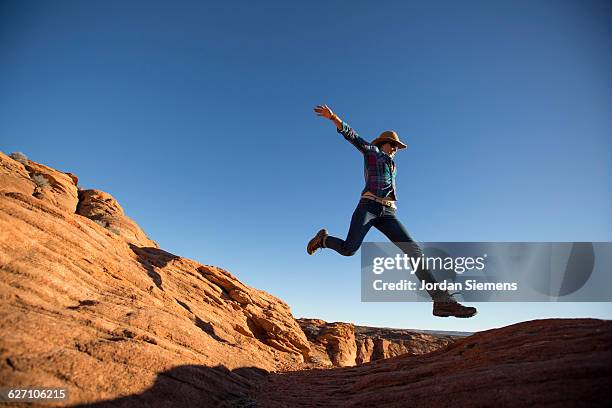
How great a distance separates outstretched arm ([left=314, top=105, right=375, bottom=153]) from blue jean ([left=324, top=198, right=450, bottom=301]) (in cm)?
119

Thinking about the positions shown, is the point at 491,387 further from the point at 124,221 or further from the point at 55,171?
the point at 55,171

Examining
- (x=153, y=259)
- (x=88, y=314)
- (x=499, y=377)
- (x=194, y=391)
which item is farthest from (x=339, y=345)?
(x=499, y=377)

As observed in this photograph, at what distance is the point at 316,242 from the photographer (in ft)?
25.5

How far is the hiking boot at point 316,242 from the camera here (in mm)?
7707

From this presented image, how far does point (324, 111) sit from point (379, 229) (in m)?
2.77

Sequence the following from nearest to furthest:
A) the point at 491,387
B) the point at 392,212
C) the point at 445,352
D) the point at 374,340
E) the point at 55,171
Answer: the point at 491,387, the point at 445,352, the point at 392,212, the point at 55,171, the point at 374,340

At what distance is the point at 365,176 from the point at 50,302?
5.76 m

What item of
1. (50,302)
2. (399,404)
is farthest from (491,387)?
(50,302)

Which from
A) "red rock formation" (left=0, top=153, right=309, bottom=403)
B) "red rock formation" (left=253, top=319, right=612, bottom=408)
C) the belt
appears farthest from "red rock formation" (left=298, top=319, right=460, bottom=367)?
the belt

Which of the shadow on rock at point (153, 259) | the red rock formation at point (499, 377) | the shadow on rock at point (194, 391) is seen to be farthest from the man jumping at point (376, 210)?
the shadow on rock at point (153, 259)

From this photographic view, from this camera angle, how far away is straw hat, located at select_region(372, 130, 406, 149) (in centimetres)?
764

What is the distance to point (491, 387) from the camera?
138 inches

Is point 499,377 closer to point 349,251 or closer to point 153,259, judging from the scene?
point 349,251

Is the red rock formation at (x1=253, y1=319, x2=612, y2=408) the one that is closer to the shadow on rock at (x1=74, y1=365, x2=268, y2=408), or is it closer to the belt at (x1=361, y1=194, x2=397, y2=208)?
the shadow on rock at (x1=74, y1=365, x2=268, y2=408)
